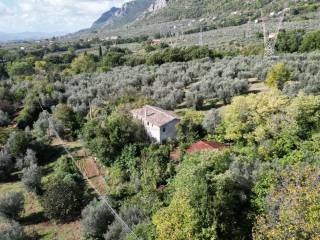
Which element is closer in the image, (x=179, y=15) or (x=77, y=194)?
(x=77, y=194)

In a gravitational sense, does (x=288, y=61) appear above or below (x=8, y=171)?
above

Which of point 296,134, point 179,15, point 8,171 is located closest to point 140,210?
point 296,134

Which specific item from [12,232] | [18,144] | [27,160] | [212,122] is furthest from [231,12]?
[12,232]

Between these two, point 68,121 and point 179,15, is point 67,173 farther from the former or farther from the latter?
point 179,15

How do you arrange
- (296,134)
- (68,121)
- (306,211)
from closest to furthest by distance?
1. (306,211)
2. (296,134)
3. (68,121)

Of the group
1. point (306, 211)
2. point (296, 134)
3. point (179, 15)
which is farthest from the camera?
point (179, 15)

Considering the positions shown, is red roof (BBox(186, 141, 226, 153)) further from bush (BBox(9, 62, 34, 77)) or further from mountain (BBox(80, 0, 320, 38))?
mountain (BBox(80, 0, 320, 38))

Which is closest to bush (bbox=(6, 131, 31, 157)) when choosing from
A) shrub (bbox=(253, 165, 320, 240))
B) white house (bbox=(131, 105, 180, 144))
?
white house (bbox=(131, 105, 180, 144))

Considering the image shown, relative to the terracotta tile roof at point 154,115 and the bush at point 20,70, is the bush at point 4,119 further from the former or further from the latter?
the bush at point 20,70
